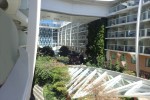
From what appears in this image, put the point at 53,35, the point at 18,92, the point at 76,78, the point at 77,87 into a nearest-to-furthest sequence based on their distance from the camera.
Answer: the point at 18,92 < the point at 77,87 < the point at 76,78 < the point at 53,35

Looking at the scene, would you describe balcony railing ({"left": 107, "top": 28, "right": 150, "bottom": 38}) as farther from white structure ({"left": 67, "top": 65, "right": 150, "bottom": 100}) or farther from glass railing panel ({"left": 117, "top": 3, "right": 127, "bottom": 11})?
white structure ({"left": 67, "top": 65, "right": 150, "bottom": 100})

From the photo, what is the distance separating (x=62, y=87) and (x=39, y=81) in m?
4.16

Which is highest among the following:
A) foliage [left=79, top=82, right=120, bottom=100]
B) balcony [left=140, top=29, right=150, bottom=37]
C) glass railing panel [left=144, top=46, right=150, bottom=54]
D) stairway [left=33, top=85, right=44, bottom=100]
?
balcony [left=140, top=29, right=150, bottom=37]

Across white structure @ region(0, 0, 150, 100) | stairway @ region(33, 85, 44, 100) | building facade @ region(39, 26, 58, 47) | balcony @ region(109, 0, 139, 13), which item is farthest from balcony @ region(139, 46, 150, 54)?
building facade @ region(39, 26, 58, 47)

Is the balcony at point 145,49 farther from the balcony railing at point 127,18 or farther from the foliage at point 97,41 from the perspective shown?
the foliage at point 97,41

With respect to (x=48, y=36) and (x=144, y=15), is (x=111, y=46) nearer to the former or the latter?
(x=144, y=15)

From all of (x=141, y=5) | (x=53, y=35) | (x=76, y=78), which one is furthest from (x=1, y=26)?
(x=53, y=35)

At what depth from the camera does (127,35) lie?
44625 millimetres

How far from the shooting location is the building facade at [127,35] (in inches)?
1556

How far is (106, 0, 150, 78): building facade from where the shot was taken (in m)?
39.5

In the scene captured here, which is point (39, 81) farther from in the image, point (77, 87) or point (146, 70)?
point (146, 70)

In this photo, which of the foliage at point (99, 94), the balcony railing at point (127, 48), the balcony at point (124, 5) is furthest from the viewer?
the balcony at point (124, 5)

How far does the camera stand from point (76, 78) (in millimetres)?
28719

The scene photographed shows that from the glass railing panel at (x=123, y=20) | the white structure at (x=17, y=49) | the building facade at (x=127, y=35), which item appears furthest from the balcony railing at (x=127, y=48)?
the white structure at (x=17, y=49)
